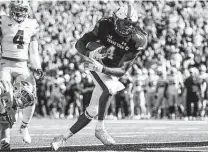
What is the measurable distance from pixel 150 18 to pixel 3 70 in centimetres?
1494

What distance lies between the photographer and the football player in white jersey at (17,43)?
7531 millimetres

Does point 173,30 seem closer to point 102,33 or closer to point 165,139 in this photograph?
point 165,139

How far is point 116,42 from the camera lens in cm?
723

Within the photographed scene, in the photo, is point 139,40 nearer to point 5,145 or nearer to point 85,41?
point 85,41

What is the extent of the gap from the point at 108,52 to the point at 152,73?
10.8 meters

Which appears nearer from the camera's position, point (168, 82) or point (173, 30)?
point (168, 82)

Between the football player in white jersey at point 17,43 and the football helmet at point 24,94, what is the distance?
0.47 ft

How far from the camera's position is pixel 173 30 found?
818 inches

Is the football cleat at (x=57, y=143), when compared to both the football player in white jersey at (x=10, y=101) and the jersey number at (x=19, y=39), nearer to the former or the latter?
the football player in white jersey at (x=10, y=101)

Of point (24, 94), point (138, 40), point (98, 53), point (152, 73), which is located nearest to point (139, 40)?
point (138, 40)

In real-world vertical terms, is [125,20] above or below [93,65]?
above

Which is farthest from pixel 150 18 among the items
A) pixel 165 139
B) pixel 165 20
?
pixel 165 139

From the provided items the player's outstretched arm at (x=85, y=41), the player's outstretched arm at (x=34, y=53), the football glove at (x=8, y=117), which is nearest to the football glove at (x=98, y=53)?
the player's outstretched arm at (x=85, y=41)

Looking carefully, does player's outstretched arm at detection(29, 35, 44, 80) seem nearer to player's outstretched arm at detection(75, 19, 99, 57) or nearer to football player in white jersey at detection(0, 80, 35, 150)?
football player in white jersey at detection(0, 80, 35, 150)
